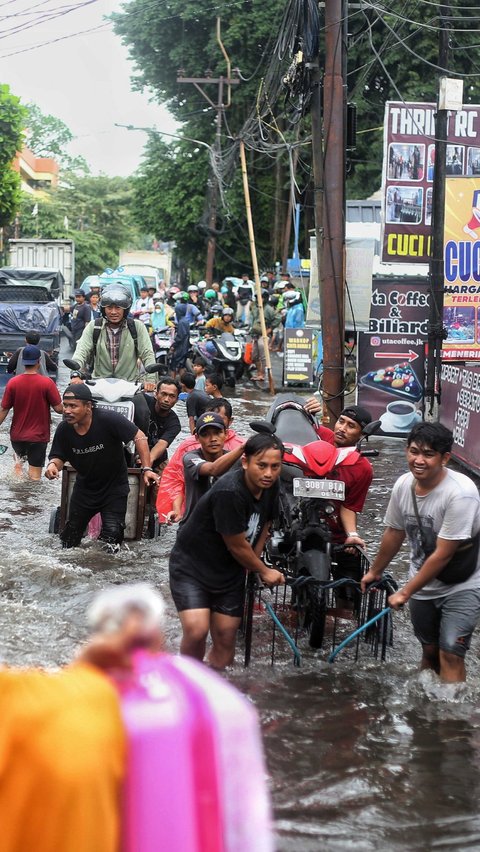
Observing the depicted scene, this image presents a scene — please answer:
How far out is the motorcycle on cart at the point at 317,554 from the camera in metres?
7.03

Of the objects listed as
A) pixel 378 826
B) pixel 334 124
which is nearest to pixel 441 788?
pixel 378 826

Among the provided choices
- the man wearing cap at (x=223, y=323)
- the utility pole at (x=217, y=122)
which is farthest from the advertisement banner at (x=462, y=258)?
the utility pole at (x=217, y=122)

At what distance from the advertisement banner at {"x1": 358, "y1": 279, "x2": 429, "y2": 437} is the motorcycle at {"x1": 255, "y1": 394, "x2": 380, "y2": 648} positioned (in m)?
9.27

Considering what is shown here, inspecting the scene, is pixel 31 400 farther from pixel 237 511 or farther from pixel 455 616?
pixel 455 616

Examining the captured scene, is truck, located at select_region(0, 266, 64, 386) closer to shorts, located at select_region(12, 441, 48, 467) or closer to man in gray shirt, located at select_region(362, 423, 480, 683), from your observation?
shorts, located at select_region(12, 441, 48, 467)

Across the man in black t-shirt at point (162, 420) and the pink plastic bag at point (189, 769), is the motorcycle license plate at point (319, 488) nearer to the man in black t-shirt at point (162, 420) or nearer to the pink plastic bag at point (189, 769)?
the man in black t-shirt at point (162, 420)

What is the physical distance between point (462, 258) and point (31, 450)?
7028 mm

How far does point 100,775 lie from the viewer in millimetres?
2162

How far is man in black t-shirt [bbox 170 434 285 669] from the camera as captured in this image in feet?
19.6

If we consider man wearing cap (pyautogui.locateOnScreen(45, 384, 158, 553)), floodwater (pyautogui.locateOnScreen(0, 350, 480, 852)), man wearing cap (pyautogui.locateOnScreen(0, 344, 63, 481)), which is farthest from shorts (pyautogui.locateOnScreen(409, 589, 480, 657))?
man wearing cap (pyautogui.locateOnScreen(0, 344, 63, 481))

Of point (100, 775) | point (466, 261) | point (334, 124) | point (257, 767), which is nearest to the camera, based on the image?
point (100, 775)

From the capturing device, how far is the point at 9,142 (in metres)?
35.8

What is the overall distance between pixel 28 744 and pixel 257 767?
456mm

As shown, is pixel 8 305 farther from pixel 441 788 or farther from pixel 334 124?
pixel 441 788
